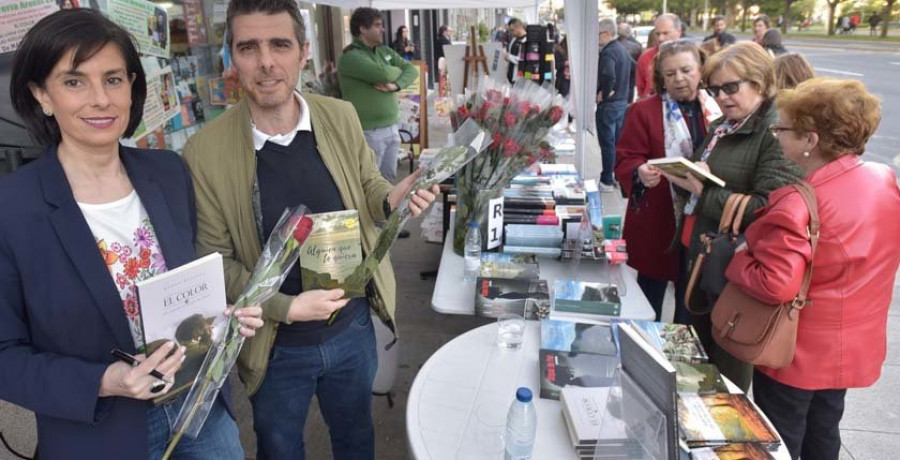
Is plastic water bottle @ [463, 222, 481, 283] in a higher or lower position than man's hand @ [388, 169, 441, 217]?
lower

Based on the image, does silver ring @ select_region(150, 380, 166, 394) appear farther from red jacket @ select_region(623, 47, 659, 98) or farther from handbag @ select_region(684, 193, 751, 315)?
red jacket @ select_region(623, 47, 659, 98)

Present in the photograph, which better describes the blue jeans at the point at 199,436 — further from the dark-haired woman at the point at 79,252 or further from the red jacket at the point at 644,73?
the red jacket at the point at 644,73

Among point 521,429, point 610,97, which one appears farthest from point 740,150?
point 610,97

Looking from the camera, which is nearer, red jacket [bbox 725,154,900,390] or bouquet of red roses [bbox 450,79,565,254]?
red jacket [bbox 725,154,900,390]

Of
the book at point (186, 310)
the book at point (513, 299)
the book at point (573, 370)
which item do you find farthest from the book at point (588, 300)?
the book at point (186, 310)

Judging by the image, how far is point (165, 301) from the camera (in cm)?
115

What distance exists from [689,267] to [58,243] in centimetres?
234

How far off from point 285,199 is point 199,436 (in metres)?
0.71

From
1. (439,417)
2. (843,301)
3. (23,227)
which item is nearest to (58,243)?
(23,227)

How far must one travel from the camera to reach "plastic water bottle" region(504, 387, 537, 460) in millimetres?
1336

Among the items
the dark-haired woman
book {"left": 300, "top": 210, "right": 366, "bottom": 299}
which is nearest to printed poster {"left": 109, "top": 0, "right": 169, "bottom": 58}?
the dark-haired woman

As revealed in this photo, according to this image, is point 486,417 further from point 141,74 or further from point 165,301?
point 141,74

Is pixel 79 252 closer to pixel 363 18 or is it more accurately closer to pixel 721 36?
pixel 363 18

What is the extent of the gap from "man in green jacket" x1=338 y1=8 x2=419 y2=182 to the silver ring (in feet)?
13.1
